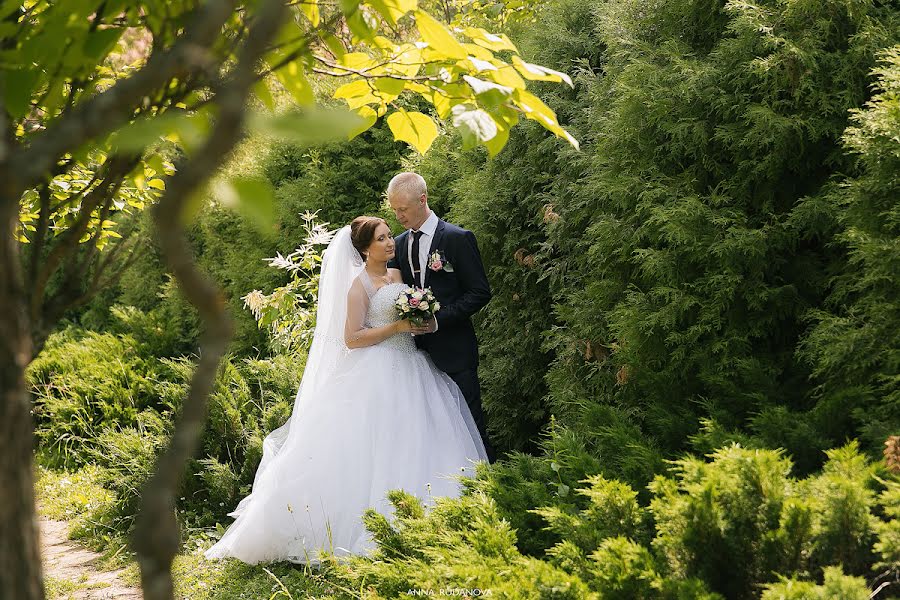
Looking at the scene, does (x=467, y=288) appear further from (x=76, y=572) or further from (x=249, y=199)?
(x=249, y=199)

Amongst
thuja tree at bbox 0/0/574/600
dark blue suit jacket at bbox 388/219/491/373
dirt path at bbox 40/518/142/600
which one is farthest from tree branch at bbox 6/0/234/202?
dirt path at bbox 40/518/142/600

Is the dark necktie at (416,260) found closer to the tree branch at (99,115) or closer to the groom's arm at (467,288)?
the groom's arm at (467,288)

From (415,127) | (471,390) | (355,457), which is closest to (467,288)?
(471,390)

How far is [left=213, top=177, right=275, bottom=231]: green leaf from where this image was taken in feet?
3.34

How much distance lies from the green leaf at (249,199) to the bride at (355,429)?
3804 millimetres

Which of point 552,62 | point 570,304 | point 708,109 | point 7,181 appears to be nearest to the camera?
point 7,181

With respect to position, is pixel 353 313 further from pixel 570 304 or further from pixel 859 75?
pixel 859 75

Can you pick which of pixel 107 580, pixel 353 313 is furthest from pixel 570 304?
pixel 107 580

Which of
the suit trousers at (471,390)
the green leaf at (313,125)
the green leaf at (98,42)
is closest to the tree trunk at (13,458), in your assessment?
the green leaf at (313,125)

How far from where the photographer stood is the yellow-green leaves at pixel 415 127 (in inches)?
98.5

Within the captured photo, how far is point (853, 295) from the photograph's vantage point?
3609 mm

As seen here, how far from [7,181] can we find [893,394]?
2853 mm

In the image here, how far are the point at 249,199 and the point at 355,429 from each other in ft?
13.9

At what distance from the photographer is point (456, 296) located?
17.6 ft
